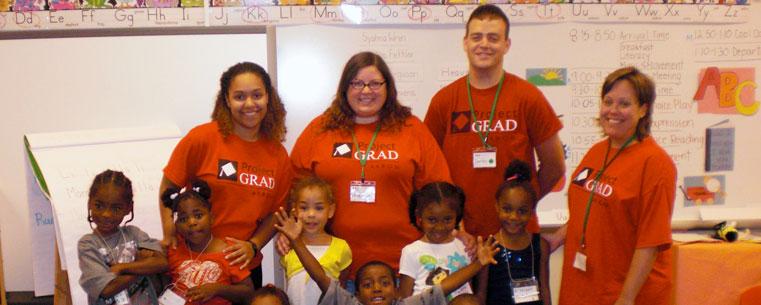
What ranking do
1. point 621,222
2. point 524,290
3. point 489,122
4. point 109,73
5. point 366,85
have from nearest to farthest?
1. point 621,222
2. point 524,290
3. point 366,85
4. point 489,122
5. point 109,73

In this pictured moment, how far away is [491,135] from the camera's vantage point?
250 cm

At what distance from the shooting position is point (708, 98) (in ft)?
11.0

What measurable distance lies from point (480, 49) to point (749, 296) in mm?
2143

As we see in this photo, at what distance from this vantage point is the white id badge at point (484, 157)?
248 centimetres

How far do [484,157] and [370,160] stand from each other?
0.56m

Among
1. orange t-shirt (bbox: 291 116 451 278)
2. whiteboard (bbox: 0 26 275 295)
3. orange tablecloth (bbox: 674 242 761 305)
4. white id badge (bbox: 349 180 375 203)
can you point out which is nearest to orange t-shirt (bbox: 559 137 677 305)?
orange t-shirt (bbox: 291 116 451 278)

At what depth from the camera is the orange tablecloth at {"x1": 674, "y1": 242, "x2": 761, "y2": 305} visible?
120 inches

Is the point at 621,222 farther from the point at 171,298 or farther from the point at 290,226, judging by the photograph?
the point at 171,298

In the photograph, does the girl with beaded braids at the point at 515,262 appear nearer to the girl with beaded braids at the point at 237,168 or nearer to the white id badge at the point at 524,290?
the white id badge at the point at 524,290

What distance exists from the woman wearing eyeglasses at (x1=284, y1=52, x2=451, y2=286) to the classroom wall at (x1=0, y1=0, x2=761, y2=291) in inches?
34.6

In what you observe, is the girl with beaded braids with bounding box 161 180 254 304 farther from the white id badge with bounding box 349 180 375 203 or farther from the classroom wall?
the classroom wall

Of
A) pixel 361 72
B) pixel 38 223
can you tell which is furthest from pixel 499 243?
pixel 38 223

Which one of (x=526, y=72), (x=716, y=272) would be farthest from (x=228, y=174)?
(x=716, y=272)

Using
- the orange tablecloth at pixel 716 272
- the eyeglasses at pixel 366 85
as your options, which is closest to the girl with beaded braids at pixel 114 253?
the eyeglasses at pixel 366 85
